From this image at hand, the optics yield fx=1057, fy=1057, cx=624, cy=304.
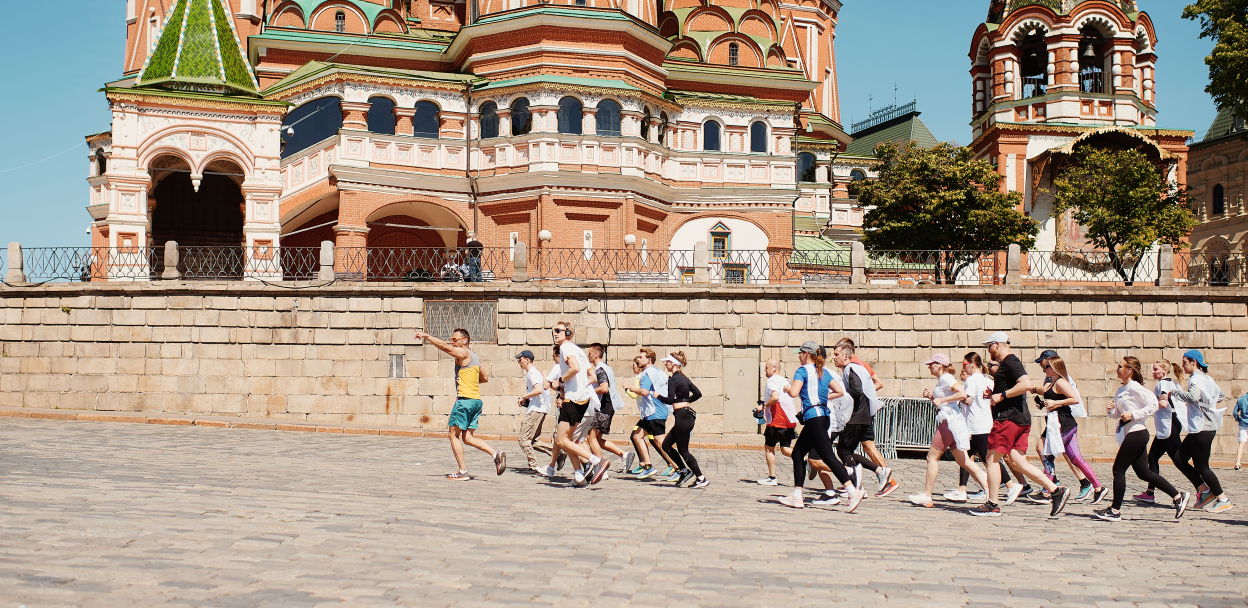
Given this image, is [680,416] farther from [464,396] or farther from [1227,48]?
[1227,48]

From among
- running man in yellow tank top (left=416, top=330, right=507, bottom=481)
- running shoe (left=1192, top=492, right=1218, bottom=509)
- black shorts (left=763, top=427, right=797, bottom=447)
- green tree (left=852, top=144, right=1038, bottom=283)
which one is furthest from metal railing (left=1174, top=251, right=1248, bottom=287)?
running man in yellow tank top (left=416, top=330, right=507, bottom=481)

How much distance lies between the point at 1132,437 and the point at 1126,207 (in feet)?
78.7

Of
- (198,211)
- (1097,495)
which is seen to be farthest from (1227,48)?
(198,211)

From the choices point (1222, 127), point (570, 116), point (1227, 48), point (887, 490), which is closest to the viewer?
point (887, 490)

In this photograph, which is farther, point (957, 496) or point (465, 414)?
point (465, 414)

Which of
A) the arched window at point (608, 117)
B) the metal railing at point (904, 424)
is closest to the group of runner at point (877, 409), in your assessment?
the metal railing at point (904, 424)

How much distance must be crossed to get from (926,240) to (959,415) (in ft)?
77.4

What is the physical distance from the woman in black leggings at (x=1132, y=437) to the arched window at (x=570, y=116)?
19.9 meters

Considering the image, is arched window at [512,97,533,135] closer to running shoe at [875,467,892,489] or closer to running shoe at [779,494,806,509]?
running shoe at [875,467,892,489]

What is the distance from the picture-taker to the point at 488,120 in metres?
30.3

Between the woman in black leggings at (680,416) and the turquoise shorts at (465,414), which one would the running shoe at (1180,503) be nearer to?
the woman in black leggings at (680,416)

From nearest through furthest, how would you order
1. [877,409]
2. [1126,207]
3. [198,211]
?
[877,409] → [1126,207] → [198,211]

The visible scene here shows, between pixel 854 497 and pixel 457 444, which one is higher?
pixel 457 444

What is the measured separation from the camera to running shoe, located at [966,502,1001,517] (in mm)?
11180
